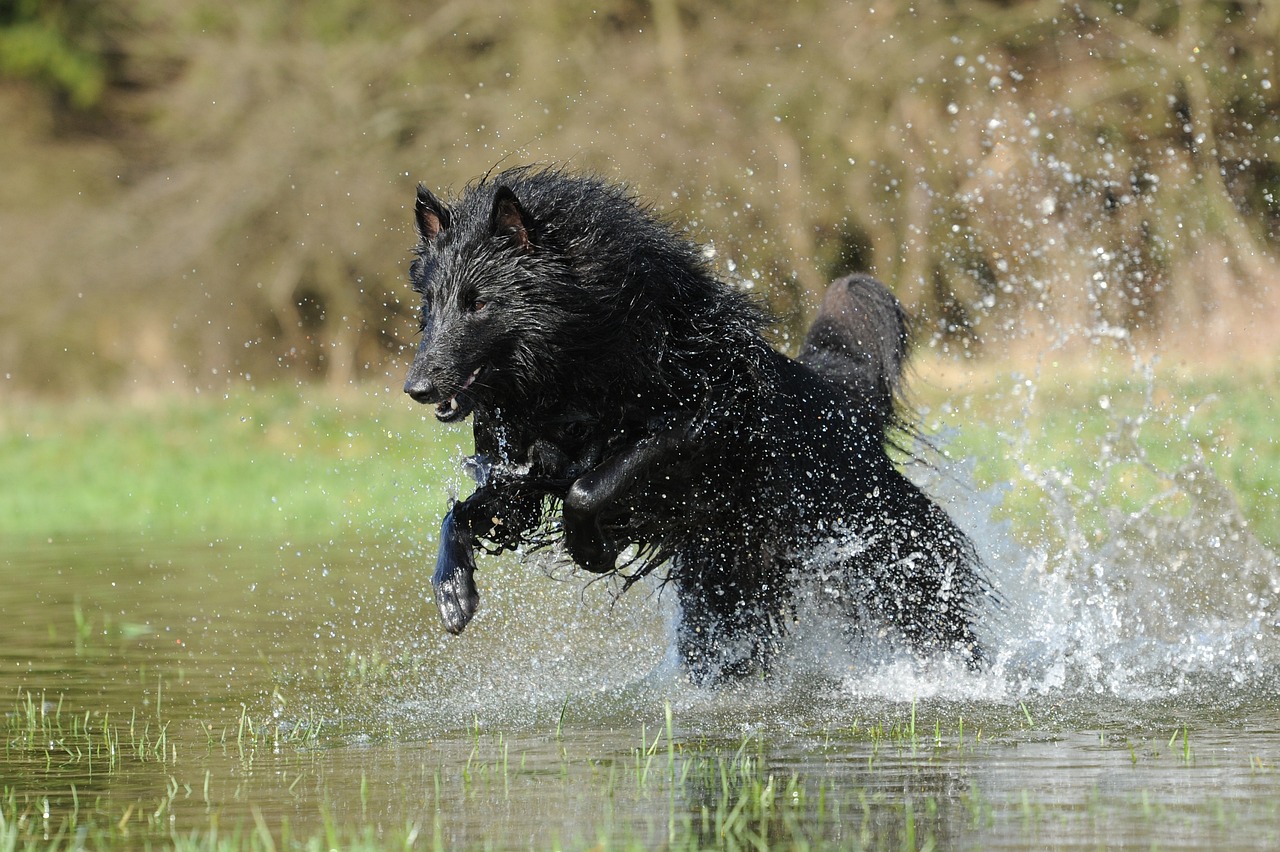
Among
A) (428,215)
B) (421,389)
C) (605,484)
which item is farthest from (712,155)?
(421,389)

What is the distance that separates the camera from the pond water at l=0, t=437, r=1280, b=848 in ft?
12.0

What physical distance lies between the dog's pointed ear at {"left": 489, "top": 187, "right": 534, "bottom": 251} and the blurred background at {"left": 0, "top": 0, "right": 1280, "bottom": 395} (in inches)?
419

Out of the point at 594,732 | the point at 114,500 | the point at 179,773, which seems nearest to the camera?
the point at 179,773

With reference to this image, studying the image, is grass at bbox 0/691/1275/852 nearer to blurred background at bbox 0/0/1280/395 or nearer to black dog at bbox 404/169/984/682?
black dog at bbox 404/169/984/682

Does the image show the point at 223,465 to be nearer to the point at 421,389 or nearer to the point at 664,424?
the point at 664,424

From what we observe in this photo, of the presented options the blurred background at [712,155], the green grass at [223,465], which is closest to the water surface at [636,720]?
the green grass at [223,465]

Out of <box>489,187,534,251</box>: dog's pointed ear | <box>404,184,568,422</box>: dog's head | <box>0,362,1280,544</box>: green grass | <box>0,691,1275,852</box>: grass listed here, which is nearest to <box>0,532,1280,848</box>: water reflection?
<box>0,691,1275,852</box>: grass

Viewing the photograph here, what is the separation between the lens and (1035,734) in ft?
15.3

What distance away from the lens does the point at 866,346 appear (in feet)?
20.3

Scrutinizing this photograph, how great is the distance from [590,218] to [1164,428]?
877cm

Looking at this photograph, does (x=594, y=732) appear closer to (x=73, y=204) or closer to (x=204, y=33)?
(x=204, y=33)

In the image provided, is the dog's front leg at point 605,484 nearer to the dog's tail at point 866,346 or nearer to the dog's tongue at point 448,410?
the dog's tongue at point 448,410

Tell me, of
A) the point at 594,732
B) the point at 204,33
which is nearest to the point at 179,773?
the point at 594,732

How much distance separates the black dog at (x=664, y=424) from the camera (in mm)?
4969
